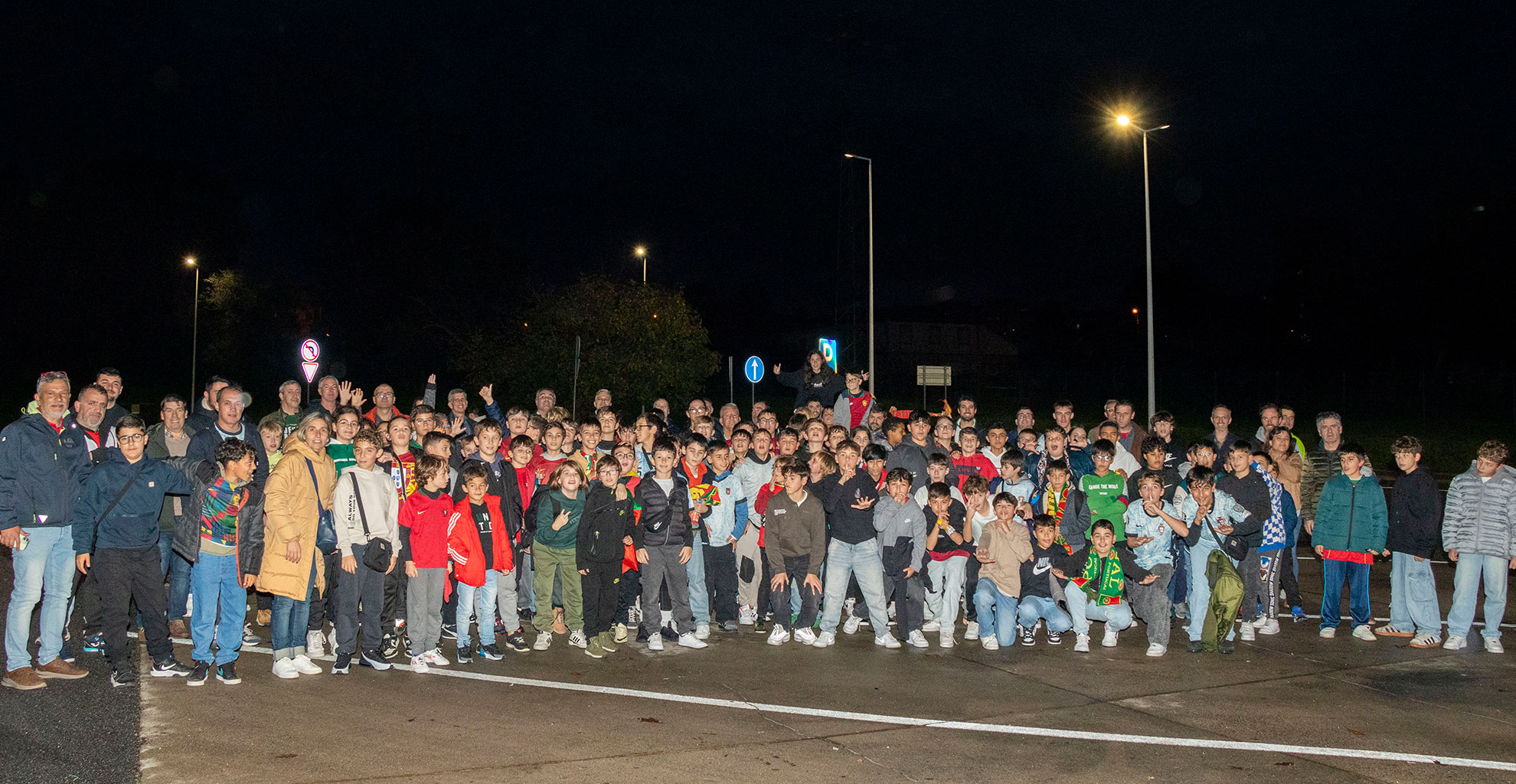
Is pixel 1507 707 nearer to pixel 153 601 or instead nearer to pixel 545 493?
pixel 545 493

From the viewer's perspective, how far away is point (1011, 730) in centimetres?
607

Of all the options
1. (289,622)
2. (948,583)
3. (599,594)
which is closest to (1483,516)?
(948,583)

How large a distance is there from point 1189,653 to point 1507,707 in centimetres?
207

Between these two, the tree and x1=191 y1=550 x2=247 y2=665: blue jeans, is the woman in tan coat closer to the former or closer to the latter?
x1=191 y1=550 x2=247 y2=665: blue jeans

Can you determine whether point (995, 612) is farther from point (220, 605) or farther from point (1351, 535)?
point (220, 605)

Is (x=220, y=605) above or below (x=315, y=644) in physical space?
above

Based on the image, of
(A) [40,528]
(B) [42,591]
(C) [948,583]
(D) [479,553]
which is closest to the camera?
(A) [40,528]

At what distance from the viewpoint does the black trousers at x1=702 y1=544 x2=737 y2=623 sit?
29.2 feet

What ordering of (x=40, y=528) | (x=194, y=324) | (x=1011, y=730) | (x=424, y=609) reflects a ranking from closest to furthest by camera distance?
(x=1011, y=730)
(x=40, y=528)
(x=424, y=609)
(x=194, y=324)

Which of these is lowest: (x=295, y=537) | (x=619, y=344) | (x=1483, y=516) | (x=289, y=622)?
(x=289, y=622)

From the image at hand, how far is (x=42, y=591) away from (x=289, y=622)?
4.99 ft

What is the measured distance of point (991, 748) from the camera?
572cm

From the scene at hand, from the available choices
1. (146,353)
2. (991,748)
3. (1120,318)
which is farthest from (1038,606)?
(1120,318)

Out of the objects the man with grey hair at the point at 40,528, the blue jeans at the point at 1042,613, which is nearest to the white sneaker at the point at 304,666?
the man with grey hair at the point at 40,528
